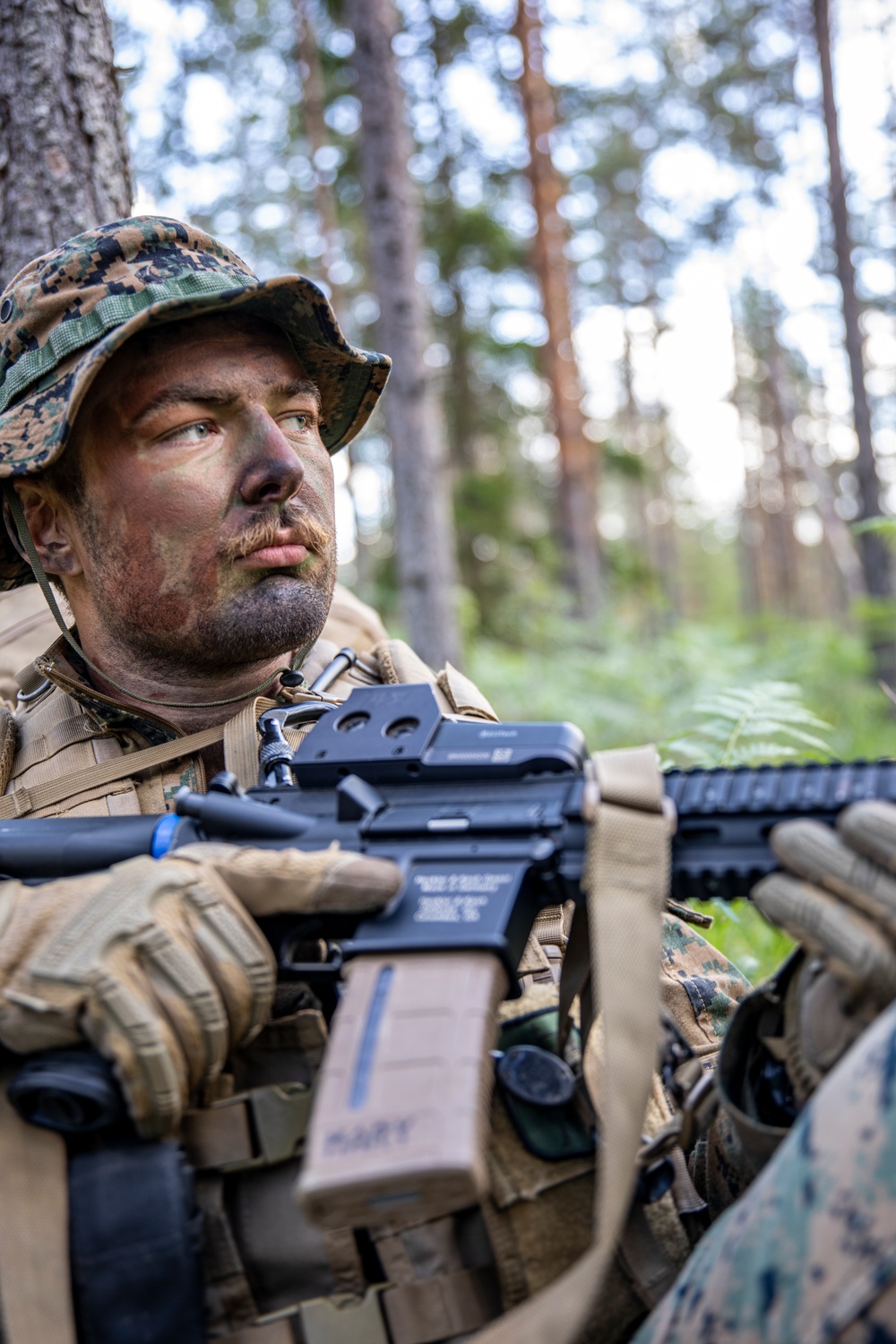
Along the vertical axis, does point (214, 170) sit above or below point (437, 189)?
above

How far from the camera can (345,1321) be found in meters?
1.74

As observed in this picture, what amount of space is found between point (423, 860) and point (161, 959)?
0.43m

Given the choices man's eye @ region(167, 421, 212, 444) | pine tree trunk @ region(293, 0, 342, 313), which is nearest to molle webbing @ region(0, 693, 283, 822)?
man's eye @ region(167, 421, 212, 444)

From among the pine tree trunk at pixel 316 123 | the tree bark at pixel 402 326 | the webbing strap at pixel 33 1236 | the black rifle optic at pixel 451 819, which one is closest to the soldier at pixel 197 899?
the webbing strap at pixel 33 1236

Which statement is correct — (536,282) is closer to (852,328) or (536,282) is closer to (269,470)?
→ (852,328)

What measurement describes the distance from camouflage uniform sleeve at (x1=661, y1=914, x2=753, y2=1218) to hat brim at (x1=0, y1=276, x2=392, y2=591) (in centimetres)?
169

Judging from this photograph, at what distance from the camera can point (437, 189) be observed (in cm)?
1388

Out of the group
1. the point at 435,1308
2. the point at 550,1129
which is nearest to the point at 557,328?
the point at 550,1129

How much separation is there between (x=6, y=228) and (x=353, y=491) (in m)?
13.3

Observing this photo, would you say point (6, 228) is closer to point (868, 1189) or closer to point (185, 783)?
point (185, 783)

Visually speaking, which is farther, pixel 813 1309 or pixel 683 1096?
pixel 683 1096

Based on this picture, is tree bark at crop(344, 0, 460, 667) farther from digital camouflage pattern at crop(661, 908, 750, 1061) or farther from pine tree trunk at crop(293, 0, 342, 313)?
pine tree trunk at crop(293, 0, 342, 313)

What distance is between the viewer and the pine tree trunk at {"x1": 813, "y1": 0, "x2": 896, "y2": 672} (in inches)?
468

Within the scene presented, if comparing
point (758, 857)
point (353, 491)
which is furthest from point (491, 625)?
point (758, 857)
